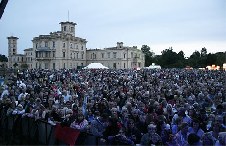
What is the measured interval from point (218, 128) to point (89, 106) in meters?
5.14

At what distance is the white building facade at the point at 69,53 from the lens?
106 metres

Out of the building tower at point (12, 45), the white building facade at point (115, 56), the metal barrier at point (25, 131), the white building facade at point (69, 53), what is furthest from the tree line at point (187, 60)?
the metal barrier at point (25, 131)

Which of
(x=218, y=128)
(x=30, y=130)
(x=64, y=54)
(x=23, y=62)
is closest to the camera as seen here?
(x=218, y=128)

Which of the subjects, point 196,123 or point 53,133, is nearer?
point 196,123

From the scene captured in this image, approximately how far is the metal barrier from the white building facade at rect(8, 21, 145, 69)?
9386 centimetres

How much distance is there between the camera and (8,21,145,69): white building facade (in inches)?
4186

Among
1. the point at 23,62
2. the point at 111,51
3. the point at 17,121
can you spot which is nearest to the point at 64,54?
the point at 111,51

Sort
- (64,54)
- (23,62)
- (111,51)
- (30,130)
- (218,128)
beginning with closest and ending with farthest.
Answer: (218,128)
(30,130)
(64,54)
(111,51)
(23,62)

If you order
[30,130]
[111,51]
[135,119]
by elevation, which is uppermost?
[111,51]

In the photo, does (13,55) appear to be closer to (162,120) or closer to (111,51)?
(111,51)

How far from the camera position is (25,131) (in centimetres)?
1116

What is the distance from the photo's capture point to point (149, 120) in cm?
817

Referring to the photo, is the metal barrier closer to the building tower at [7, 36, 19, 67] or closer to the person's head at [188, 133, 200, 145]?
the person's head at [188, 133, 200, 145]

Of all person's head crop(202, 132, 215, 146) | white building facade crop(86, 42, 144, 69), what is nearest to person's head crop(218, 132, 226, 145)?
person's head crop(202, 132, 215, 146)
